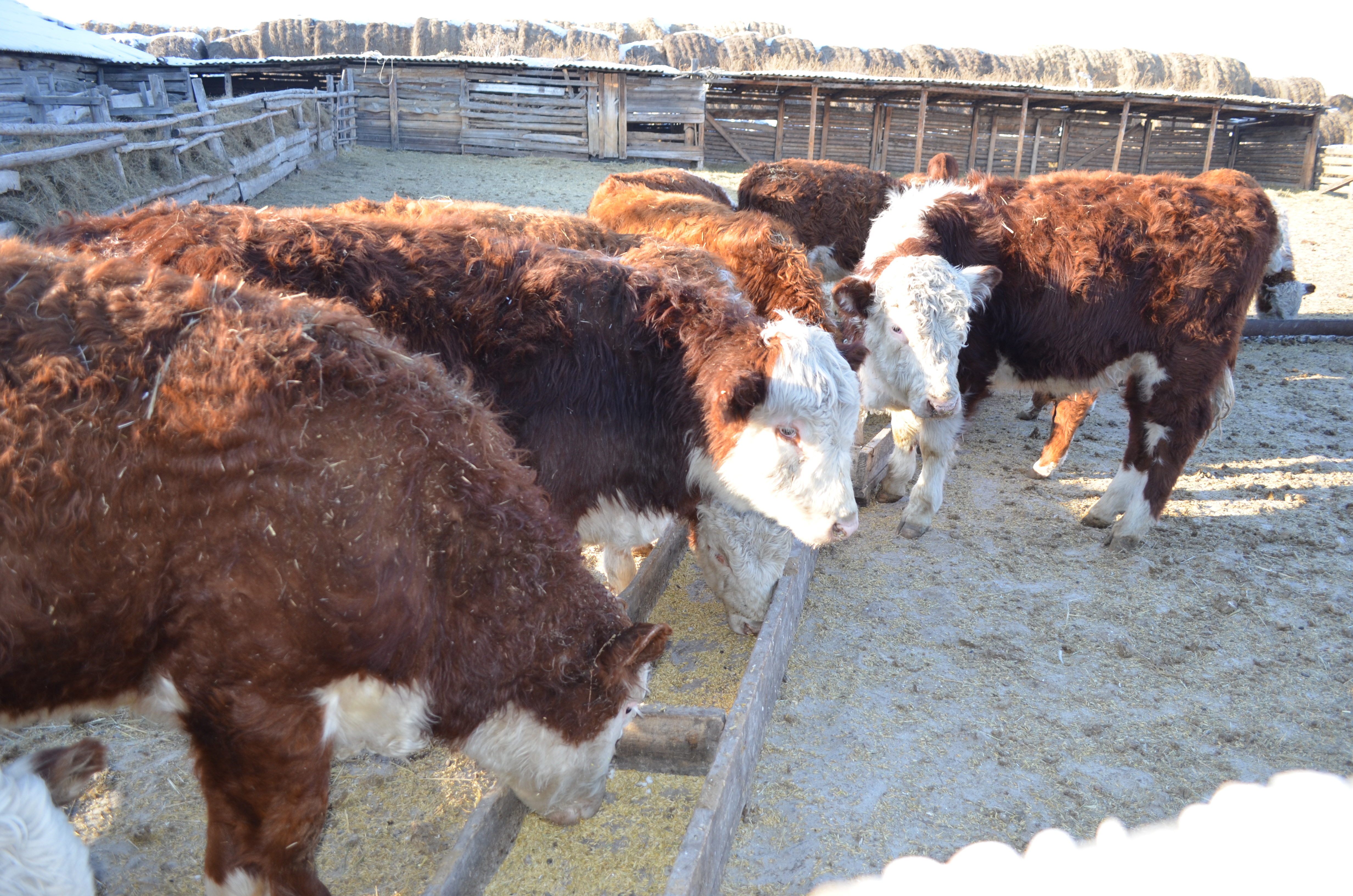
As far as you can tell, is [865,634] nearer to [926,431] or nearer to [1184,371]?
[926,431]

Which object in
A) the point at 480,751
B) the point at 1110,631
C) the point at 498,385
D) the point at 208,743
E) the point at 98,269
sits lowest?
the point at 1110,631

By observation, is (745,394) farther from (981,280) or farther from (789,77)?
(789,77)

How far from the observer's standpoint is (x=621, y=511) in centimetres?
392

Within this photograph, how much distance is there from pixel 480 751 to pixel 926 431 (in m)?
3.90

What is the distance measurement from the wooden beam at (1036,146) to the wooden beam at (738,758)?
2357 cm

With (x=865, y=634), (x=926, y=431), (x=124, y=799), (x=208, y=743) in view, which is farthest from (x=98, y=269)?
(x=926, y=431)

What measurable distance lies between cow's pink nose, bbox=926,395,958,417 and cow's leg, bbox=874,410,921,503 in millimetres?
849

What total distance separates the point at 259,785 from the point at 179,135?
15069 mm

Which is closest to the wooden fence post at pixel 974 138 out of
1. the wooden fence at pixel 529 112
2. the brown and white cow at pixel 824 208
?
the wooden fence at pixel 529 112

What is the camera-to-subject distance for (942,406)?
16.4 ft

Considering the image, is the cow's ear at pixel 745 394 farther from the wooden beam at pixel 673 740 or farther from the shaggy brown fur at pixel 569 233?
the wooden beam at pixel 673 740

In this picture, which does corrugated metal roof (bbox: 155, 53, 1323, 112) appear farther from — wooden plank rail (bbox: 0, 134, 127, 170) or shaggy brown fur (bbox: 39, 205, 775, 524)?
shaggy brown fur (bbox: 39, 205, 775, 524)

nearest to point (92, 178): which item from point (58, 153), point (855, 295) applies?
point (58, 153)

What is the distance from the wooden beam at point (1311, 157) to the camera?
916 inches
